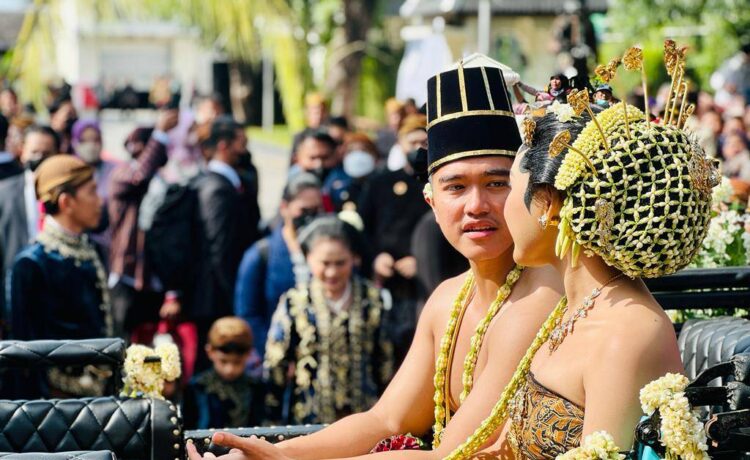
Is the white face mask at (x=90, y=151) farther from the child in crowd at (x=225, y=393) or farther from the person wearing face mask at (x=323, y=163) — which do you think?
the child in crowd at (x=225, y=393)

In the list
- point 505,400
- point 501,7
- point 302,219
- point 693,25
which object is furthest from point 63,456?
point 501,7

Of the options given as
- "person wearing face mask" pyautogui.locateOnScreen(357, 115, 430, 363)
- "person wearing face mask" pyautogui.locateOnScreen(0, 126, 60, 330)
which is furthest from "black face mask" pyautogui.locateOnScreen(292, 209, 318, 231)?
"person wearing face mask" pyautogui.locateOnScreen(0, 126, 60, 330)

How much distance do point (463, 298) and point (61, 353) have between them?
4.40 ft

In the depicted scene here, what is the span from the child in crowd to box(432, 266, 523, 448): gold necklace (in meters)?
3.30

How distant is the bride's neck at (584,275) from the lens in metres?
2.95

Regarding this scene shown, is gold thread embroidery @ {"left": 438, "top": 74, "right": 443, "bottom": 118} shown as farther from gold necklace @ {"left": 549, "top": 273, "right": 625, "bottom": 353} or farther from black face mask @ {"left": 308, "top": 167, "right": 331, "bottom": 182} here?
black face mask @ {"left": 308, "top": 167, "right": 331, "bottom": 182}

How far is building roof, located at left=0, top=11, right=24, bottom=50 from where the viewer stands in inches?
2498

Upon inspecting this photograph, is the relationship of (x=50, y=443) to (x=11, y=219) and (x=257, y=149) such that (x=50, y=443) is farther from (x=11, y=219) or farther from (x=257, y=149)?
(x=257, y=149)

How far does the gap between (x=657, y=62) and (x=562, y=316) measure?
63.2 ft

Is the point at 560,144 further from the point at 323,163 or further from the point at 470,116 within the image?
the point at 323,163

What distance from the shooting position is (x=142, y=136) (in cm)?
1070

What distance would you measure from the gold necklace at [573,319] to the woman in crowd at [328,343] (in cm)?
352

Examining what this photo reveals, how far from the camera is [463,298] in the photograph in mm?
3709

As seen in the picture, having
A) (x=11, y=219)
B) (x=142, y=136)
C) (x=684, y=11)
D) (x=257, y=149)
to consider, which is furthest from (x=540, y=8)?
(x=11, y=219)
